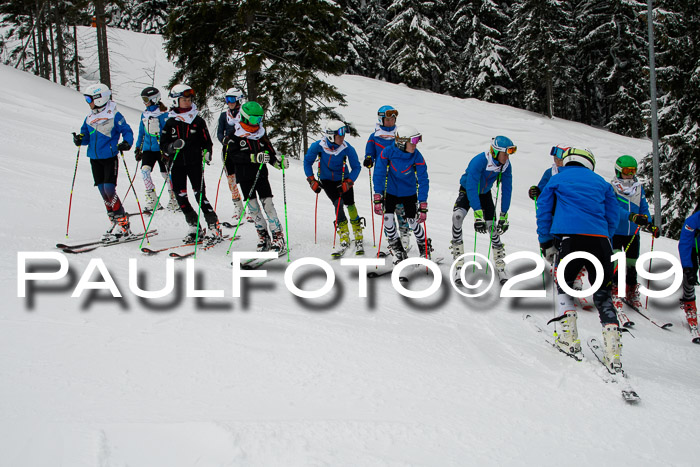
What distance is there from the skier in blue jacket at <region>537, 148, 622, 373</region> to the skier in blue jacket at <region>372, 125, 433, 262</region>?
2296mm

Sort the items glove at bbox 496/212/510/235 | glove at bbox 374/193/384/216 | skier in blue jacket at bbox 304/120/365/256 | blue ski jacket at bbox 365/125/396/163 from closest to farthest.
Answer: glove at bbox 496/212/510/235
glove at bbox 374/193/384/216
skier in blue jacket at bbox 304/120/365/256
blue ski jacket at bbox 365/125/396/163

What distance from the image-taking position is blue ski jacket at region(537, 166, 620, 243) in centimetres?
472

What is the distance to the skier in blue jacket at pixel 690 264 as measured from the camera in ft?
22.5

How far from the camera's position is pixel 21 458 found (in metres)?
2.92

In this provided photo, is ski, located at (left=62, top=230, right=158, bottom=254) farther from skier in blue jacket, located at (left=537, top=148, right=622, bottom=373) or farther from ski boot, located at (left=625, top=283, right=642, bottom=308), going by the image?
ski boot, located at (left=625, top=283, right=642, bottom=308)

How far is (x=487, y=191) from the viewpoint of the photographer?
23.9 feet

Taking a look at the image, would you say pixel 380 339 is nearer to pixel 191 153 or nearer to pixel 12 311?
pixel 12 311

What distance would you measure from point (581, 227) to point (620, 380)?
135cm

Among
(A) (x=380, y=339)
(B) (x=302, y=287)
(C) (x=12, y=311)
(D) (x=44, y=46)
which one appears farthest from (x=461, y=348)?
(D) (x=44, y=46)

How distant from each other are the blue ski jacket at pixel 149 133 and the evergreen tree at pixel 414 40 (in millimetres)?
29503

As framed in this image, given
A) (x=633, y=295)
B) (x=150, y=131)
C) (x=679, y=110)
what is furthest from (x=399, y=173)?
(x=679, y=110)

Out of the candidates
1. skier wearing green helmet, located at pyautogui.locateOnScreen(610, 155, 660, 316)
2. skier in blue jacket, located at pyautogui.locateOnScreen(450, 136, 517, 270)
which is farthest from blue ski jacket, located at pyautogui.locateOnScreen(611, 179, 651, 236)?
skier in blue jacket, located at pyautogui.locateOnScreen(450, 136, 517, 270)

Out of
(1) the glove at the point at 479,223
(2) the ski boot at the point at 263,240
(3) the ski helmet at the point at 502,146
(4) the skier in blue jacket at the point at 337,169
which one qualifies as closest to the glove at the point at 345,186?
(4) the skier in blue jacket at the point at 337,169

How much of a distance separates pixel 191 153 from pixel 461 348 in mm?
4704
